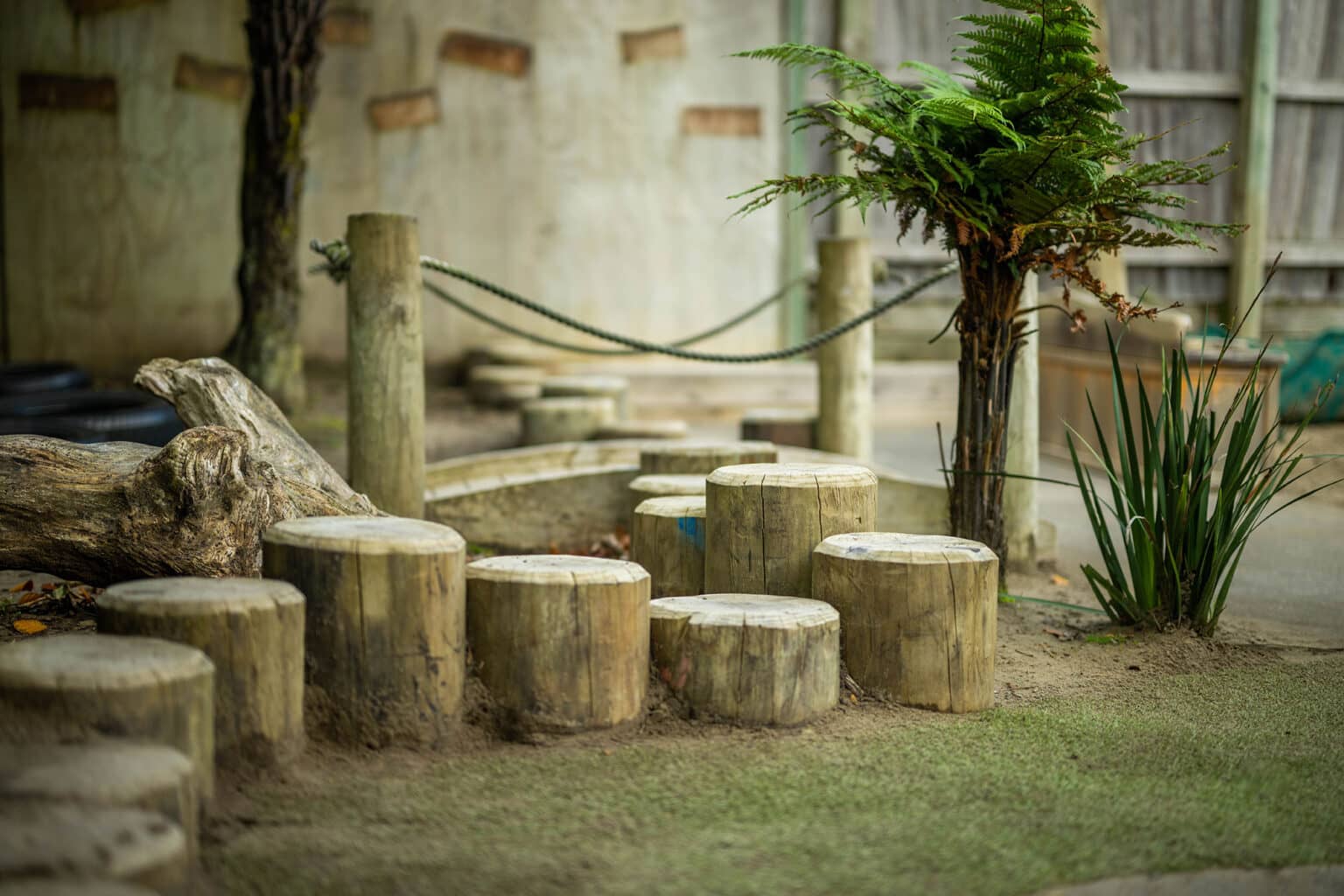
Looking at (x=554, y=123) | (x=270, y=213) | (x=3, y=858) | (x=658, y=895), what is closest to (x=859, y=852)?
(x=658, y=895)

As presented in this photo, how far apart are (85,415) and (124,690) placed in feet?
10.7

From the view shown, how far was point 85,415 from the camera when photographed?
4770 mm

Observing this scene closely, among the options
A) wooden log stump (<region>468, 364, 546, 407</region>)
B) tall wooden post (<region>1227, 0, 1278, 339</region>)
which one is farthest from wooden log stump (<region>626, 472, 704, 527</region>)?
tall wooden post (<region>1227, 0, 1278, 339</region>)

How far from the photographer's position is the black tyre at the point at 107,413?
4.45 metres

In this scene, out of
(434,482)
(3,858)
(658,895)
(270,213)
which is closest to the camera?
(3,858)

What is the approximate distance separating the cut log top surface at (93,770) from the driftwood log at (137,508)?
3.04ft

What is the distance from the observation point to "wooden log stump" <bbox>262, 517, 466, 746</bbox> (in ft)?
7.49

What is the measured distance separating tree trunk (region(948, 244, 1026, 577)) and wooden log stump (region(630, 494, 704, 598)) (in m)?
0.76

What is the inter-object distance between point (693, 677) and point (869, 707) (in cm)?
39

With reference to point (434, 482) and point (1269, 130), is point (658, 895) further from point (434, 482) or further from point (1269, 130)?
point (1269, 130)

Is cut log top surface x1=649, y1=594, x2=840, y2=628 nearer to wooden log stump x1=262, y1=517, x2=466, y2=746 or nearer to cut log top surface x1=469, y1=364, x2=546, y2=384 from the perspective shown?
wooden log stump x1=262, y1=517, x2=466, y2=746

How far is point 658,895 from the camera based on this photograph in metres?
1.83

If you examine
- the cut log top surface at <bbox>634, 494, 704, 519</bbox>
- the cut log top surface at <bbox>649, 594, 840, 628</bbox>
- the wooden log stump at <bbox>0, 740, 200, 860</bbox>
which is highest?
the cut log top surface at <bbox>634, 494, 704, 519</bbox>

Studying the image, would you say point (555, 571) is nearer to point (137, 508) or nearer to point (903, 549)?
point (903, 549)
